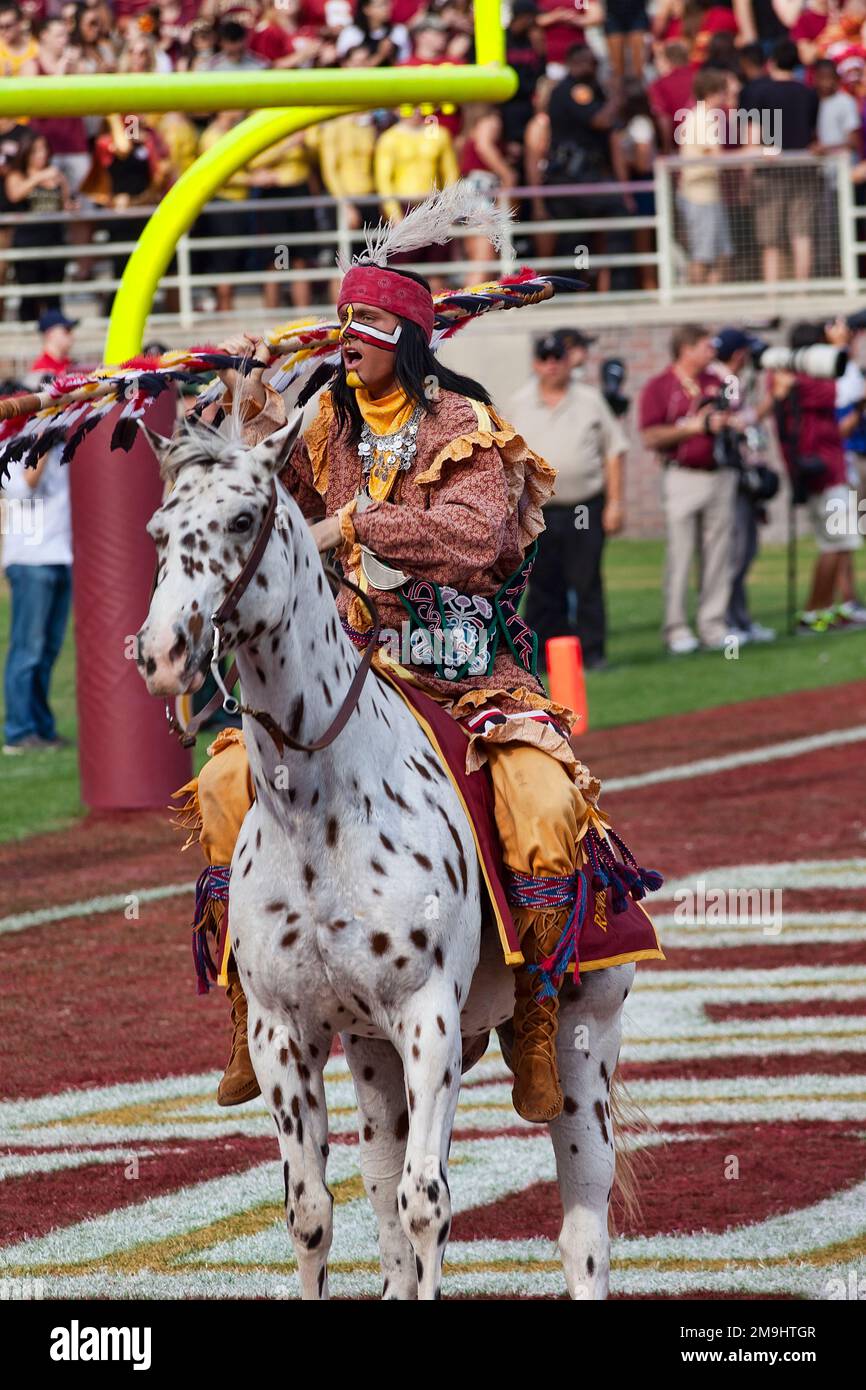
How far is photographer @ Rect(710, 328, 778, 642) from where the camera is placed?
19.8 m

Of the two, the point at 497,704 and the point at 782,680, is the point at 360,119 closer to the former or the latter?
the point at 782,680

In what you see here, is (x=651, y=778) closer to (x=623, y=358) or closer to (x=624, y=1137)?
(x=624, y=1137)

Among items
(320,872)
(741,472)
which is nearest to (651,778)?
(741,472)

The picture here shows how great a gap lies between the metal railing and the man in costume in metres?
20.5

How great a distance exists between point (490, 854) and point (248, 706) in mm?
823

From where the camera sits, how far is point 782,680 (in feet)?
62.4

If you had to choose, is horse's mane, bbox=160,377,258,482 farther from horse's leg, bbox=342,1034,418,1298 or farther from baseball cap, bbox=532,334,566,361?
baseball cap, bbox=532,334,566,361

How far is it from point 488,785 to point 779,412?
16.2 m

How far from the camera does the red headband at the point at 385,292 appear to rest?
5414mm

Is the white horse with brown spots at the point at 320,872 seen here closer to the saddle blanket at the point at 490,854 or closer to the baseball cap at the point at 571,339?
the saddle blanket at the point at 490,854

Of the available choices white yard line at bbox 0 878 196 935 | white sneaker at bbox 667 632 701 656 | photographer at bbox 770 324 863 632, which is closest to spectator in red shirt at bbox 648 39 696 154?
photographer at bbox 770 324 863 632

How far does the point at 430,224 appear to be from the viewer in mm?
5789
